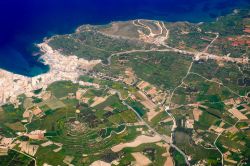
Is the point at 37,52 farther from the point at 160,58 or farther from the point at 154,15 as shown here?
the point at 154,15

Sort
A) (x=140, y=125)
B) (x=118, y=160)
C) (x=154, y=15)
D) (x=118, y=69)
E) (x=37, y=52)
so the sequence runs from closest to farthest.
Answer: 1. (x=118, y=160)
2. (x=140, y=125)
3. (x=118, y=69)
4. (x=37, y=52)
5. (x=154, y=15)

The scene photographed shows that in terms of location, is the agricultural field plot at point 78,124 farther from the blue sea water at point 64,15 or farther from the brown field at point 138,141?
the blue sea water at point 64,15

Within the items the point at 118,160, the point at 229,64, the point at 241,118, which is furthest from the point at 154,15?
the point at 118,160

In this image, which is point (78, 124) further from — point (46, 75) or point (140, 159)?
point (46, 75)

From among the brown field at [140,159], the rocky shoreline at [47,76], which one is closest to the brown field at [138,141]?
the brown field at [140,159]

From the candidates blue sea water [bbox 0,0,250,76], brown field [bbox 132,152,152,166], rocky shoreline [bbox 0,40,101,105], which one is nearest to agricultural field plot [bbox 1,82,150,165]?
rocky shoreline [bbox 0,40,101,105]

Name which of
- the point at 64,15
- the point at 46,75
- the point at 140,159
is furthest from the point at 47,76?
the point at 64,15

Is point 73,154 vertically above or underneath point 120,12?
underneath
